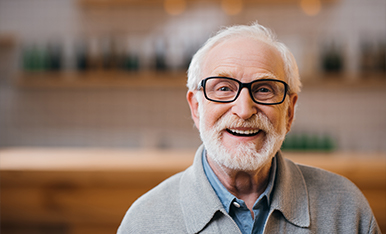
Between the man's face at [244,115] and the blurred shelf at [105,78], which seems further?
the blurred shelf at [105,78]

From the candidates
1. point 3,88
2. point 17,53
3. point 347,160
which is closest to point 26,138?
point 3,88

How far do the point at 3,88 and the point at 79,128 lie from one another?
81cm

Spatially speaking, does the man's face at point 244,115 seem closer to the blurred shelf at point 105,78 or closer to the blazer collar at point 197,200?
the blazer collar at point 197,200

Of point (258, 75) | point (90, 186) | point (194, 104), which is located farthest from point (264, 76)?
point (90, 186)

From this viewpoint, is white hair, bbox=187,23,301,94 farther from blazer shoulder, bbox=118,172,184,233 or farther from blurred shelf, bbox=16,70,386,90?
blurred shelf, bbox=16,70,386,90

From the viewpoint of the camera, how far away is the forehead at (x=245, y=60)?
0.95 meters

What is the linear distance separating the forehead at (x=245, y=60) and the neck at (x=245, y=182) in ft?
0.84

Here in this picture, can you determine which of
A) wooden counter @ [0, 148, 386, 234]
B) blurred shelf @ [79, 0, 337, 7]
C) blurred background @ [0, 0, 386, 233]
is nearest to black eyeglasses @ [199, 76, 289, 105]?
wooden counter @ [0, 148, 386, 234]

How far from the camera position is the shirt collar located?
3.30 ft

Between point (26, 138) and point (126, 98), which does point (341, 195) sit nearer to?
point (126, 98)

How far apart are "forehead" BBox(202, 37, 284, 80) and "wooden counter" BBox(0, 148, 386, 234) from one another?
1146mm

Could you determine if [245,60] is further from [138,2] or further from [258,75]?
[138,2]

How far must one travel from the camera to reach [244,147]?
3.11 feet

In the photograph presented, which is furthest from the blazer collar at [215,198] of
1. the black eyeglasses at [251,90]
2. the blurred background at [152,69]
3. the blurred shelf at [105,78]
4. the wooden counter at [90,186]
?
the blurred shelf at [105,78]
